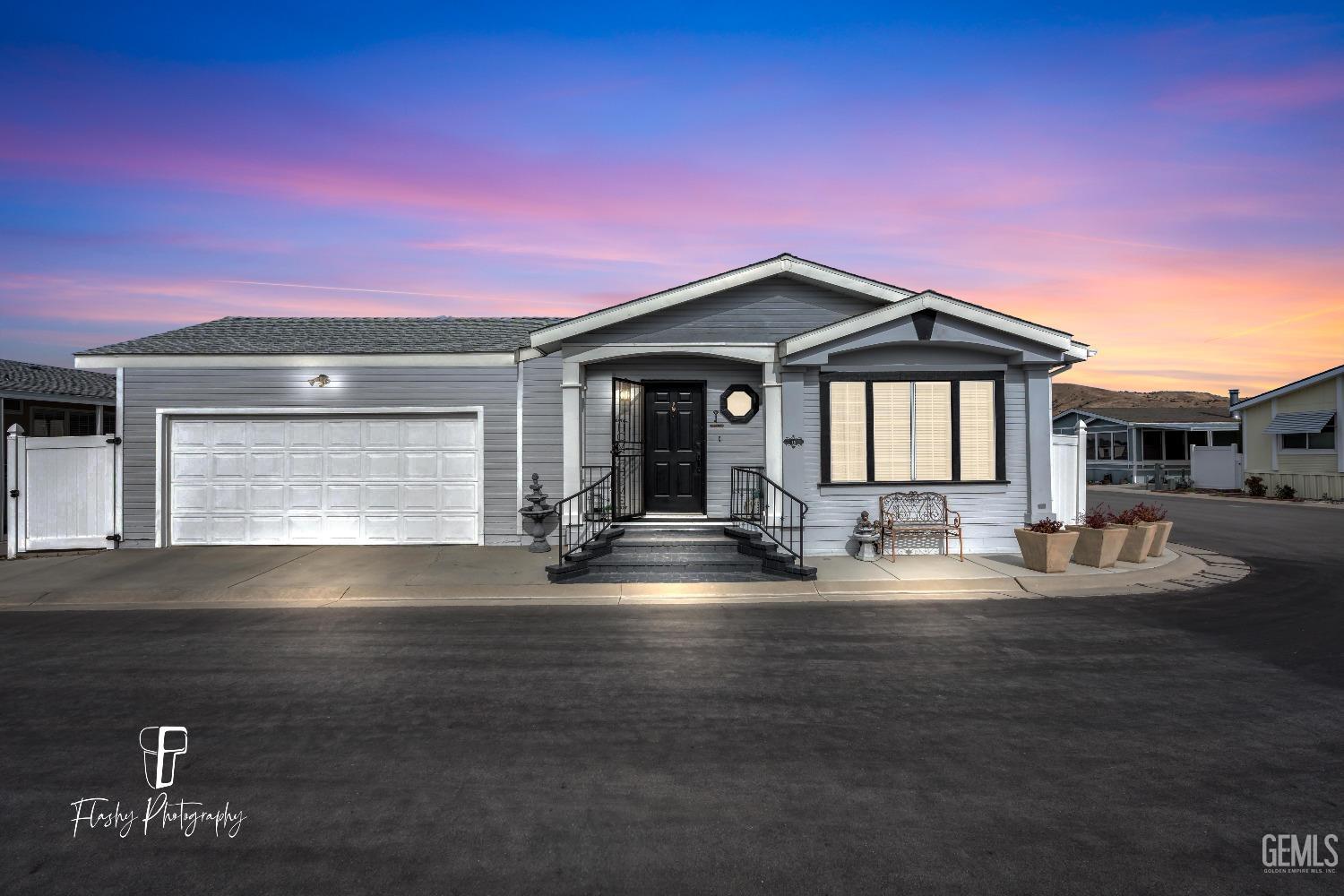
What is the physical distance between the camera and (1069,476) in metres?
13.0

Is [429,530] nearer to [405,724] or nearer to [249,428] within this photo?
[249,428]

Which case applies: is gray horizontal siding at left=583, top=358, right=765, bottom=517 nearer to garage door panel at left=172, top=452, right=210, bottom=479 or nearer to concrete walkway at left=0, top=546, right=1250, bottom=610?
concrete walkway at left=0, top=546, right=1250, bottom=610

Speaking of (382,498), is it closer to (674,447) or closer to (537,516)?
(537,516)

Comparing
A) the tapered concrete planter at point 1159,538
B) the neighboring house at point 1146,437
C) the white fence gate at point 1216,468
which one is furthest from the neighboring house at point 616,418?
the neighboring house at point 1146,437

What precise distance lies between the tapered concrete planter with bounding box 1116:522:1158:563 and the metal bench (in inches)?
93.1

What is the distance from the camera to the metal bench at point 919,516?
1148 cm

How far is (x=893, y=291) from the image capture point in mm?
12469

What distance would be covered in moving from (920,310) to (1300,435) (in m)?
23.6

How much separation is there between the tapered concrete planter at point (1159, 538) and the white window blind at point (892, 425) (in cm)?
385

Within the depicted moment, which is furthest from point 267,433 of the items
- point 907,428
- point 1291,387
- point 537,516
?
point 1291,387

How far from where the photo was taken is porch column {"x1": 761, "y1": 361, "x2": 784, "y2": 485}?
1177cm

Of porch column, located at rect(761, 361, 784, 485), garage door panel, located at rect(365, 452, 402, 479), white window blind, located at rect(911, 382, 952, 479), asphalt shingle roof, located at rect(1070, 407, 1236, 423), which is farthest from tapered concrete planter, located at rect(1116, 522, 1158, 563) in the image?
asphalt shingle roof, located at rect(1070, 407, 1236, 423)

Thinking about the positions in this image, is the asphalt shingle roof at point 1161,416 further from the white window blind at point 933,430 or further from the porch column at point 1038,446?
the white window blind at point 933,430

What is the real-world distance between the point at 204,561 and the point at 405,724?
27.5 ft
